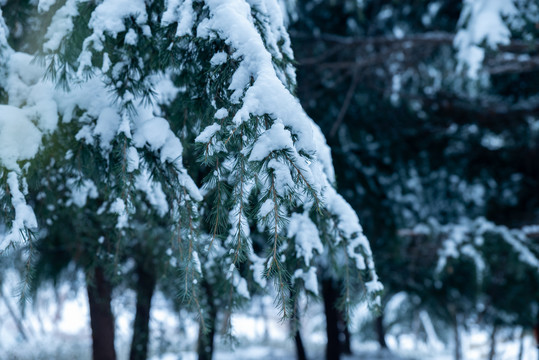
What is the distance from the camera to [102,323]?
5.02m

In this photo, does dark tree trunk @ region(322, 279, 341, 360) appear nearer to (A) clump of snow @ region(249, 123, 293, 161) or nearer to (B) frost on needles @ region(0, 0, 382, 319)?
(B) frost on needles @ region(0, 0, 382, 319)

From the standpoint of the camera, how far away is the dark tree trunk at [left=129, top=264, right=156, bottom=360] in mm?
5629

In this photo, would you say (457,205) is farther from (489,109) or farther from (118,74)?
(118,74)

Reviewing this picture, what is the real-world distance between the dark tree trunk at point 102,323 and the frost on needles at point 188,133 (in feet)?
8.54

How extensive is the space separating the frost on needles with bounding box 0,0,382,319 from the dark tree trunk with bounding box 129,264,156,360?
3.33 metres

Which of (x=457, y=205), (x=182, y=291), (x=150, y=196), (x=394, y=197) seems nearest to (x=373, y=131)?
(x=394, y=197)

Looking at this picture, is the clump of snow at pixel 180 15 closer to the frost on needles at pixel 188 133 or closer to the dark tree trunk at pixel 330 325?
the frost on needles at pixel 188 133

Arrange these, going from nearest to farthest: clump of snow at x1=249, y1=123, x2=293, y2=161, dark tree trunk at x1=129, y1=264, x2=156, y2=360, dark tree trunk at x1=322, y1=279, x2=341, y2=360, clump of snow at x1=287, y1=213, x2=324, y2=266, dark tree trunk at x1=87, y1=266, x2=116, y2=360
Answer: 1. clump of snow at x1=249, y1=123, x2=293, y2=161
2. clump of snow at x1=287, y1=213, x2=324, y2=266
3. dark tree trunk at x1=87, y1=266, x2=116, y2=360
4. dark tree trunk at x1=129, y1=264, x2=156, y2=360
5. dark tree trunk at x1=322, y1=279, x2=341, y2=360

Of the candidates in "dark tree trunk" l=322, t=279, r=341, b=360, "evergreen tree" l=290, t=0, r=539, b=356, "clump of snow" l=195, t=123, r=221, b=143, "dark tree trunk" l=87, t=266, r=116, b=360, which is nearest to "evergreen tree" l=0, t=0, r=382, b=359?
"clump of snow" l=195, t=123, r=221, b=143

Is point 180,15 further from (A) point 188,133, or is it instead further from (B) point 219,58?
(A) point 188,133

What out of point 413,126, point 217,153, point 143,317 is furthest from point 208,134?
point 413,126

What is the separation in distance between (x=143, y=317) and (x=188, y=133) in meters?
4.16

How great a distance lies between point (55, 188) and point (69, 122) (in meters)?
0.78

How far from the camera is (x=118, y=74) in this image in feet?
7.07
